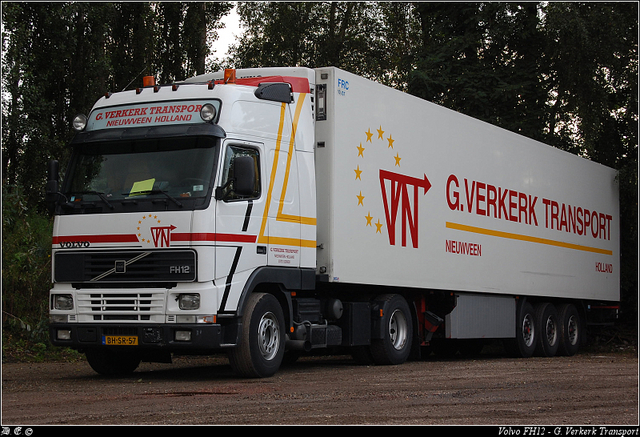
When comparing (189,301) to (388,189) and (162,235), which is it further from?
(388,189)

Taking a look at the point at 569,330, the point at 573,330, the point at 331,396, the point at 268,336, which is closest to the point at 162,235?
the point at 268,336

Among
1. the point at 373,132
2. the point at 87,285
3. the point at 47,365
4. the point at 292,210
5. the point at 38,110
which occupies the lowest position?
the point at 47,365

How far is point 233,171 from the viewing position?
10.6 meters

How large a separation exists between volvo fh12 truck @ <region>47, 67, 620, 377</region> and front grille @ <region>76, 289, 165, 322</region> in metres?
0.02

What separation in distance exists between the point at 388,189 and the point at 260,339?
139 inches

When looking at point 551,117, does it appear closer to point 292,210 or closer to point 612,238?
point 612,238

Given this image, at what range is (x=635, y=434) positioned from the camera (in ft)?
21.9

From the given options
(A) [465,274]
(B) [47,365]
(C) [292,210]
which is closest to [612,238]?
(A) [465,274]

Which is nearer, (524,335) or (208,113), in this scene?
(208,113)

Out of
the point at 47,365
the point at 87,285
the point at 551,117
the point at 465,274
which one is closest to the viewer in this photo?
the point at 87,285

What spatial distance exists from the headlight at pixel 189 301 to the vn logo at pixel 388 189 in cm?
330

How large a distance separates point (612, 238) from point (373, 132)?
34.0 ft

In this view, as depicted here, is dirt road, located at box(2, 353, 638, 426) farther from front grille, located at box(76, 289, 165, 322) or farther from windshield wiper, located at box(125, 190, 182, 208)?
windshield wiper, located at box(125, 190, 182, 208)

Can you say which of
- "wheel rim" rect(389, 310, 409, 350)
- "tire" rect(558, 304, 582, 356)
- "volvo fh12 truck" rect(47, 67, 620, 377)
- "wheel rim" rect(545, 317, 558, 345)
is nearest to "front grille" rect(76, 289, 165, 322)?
"volvo fh12 truck" rect(47, 67, 620, 377)
